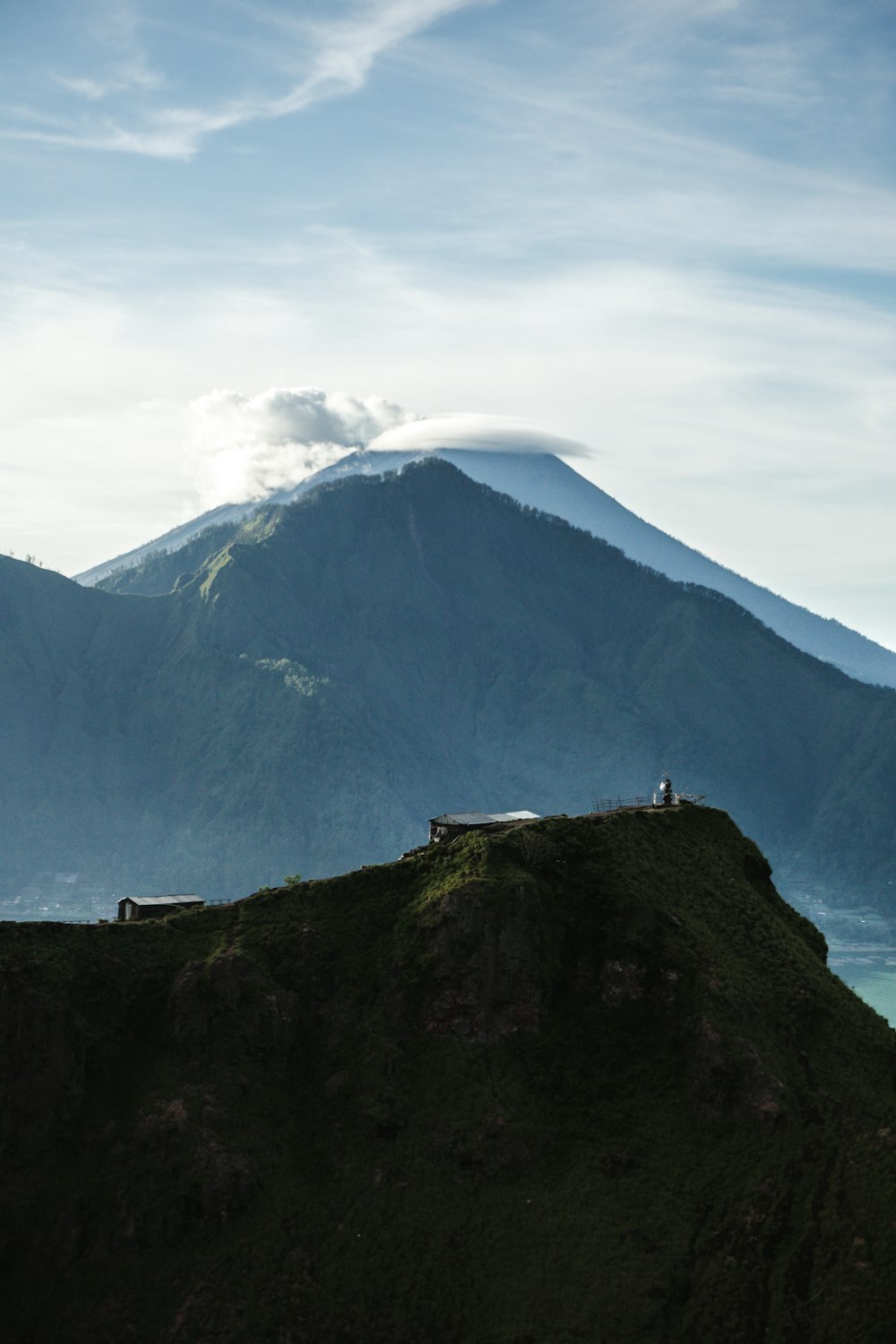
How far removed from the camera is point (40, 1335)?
7838 centimetres

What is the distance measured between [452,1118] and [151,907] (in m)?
28.4

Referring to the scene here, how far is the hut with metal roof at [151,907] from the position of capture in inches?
4045

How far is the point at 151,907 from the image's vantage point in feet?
337

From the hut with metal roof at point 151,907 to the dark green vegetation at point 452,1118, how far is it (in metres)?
6.78

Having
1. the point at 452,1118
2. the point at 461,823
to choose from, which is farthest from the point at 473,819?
the point at 452,1118

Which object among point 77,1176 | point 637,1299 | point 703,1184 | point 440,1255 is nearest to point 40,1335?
point 77,1176

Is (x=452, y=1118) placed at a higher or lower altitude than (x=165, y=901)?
lower

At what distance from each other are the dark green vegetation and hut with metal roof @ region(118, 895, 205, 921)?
22.2ft

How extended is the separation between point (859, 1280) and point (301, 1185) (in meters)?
31.8

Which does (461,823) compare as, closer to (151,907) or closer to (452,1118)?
(151,907)

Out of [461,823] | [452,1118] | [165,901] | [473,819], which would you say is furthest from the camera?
[473,819]

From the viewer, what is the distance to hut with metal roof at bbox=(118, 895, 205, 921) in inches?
4045

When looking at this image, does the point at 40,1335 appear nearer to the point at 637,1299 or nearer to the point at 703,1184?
the point at 637,1299

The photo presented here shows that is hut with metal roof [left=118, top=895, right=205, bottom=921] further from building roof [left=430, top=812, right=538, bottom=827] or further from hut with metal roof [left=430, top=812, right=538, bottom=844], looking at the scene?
building roof [left=430, top=812, right=538, bottom=827]
